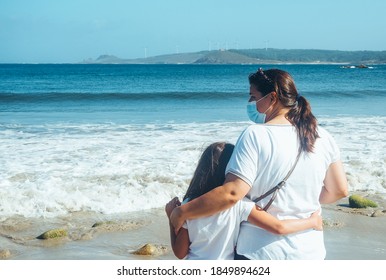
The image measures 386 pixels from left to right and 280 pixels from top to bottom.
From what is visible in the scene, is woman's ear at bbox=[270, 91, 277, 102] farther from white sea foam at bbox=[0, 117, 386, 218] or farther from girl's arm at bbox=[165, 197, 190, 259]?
white sea foam at bbox=[0, 117, 386, 218]

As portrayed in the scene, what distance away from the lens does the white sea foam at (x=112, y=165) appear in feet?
28.0

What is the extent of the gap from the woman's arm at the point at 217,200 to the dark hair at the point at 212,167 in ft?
0.27

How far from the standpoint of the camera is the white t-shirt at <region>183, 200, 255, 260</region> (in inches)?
111

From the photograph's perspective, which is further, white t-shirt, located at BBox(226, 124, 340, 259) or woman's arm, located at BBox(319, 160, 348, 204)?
woman's arm, located at BBox(319, 160, 348, 204)

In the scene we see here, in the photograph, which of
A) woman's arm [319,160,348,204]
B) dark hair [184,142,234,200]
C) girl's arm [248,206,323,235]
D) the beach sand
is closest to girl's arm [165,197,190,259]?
dark hair [184,142,234,200]

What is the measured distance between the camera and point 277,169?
111 inches

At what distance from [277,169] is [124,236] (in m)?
4.33

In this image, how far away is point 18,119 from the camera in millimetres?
21656

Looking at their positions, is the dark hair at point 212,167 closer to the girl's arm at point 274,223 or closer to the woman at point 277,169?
the woman at point 277,169

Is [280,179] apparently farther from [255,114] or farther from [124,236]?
[124,236]

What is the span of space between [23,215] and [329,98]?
29161 mm

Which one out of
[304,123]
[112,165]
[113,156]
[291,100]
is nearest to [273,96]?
[291,100]

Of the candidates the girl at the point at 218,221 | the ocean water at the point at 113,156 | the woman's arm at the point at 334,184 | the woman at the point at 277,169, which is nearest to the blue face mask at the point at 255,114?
the woman at the point at 277,169

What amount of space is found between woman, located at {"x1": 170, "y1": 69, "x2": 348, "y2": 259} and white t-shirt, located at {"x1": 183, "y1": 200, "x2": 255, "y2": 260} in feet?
0.14
